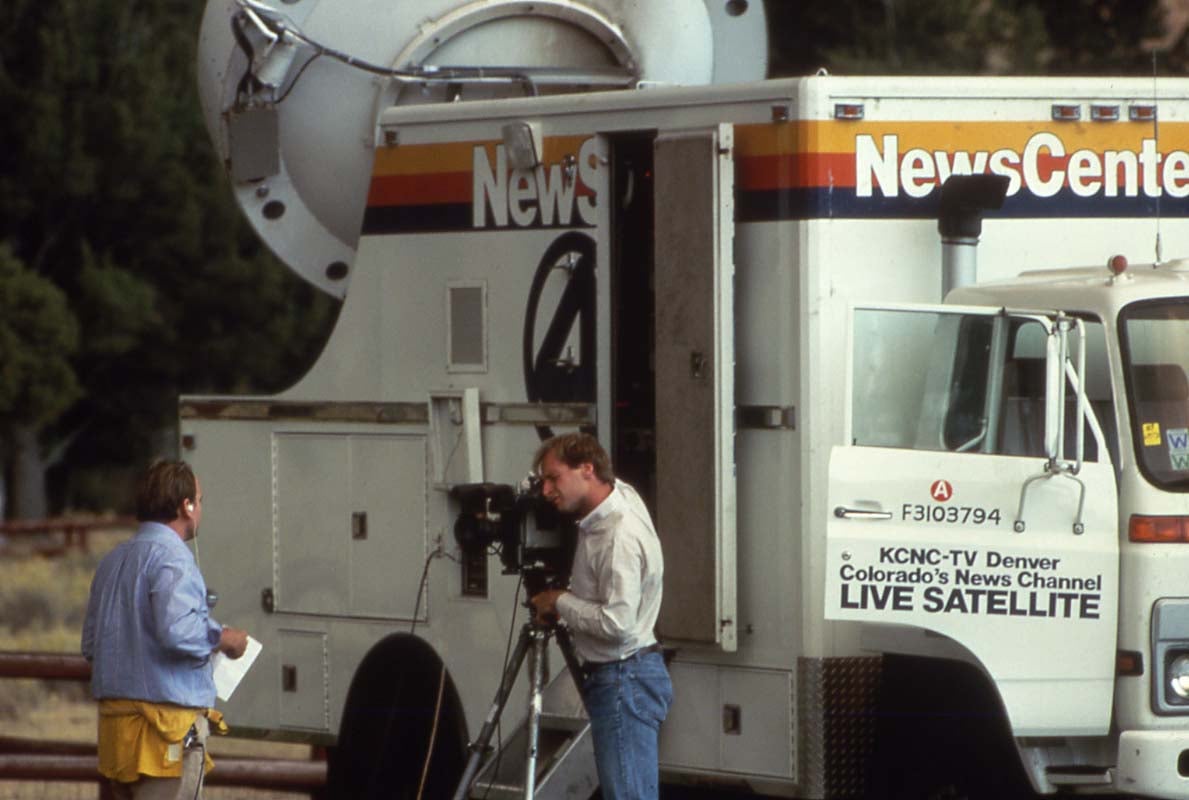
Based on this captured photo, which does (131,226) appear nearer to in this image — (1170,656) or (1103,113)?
(1103,113)

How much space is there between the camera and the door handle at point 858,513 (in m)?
8.12

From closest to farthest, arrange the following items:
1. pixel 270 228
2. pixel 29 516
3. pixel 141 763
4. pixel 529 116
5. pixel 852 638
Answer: pixel 141 763
pixel 852 638
pixel 529 116
pixel 270 228
pixel 29 516

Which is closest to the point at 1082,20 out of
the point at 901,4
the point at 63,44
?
the point at 901,4

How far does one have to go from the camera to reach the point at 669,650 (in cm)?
909

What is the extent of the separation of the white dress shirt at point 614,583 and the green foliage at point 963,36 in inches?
914

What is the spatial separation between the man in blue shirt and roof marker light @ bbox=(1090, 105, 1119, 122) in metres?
3.43

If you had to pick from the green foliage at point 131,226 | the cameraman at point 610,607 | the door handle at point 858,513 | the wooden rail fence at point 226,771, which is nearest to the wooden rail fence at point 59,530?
the green foliage at point 131,226

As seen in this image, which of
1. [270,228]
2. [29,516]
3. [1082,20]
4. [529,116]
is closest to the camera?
[529,116]

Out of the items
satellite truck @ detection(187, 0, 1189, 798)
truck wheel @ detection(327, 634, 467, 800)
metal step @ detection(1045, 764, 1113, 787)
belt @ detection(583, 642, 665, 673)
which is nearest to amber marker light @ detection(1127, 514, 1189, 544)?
satellite truck @ detection(187, 0, 1189, 798)

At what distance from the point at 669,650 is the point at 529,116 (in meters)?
2.13

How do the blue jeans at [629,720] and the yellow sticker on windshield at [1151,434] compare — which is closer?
the yellow sticker on windshield at [1151,434]

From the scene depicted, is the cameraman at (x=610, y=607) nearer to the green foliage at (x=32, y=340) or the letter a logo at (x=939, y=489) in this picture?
the letter a logo at (x=939, y=489)

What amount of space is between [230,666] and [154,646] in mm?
620

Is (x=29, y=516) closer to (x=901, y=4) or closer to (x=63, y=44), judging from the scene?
(x=63, y=44)
